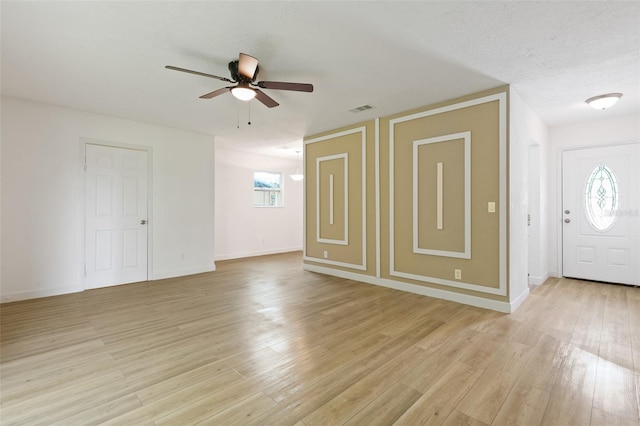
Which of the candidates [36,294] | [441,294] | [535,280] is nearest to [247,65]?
[441,294]

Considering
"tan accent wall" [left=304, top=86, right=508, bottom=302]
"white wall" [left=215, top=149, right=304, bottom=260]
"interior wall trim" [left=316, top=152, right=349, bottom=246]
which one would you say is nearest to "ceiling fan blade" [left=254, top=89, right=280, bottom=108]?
"tan accent wall" [left=304, top=86, right=508, bottom=302]

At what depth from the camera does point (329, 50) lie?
9.09 feet

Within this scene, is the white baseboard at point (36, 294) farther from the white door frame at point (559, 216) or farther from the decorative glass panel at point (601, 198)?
the decorative glass panel at point (601, 198)

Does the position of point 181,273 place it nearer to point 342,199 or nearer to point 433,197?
point 342,199

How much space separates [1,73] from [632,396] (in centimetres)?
643

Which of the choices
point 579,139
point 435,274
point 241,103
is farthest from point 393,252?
point 579,139

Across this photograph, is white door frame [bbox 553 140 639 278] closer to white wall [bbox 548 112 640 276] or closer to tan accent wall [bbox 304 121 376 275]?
white wall [bbox 548 112 640 276]

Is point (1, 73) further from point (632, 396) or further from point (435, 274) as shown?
point (632, 396)

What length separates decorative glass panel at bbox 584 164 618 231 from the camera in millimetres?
4742

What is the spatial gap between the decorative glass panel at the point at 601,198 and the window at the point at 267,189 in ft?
22.7

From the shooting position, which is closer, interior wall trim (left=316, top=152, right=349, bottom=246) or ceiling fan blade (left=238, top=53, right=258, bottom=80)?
ceiling fan blade (left=238, top=53, right=258, bottom=80)

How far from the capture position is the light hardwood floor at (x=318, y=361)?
5.86 feet

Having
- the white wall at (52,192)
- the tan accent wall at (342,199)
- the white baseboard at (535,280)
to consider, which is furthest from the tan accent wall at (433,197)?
the white wall at (52,192)

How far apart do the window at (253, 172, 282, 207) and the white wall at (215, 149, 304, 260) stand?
0.52 ft
